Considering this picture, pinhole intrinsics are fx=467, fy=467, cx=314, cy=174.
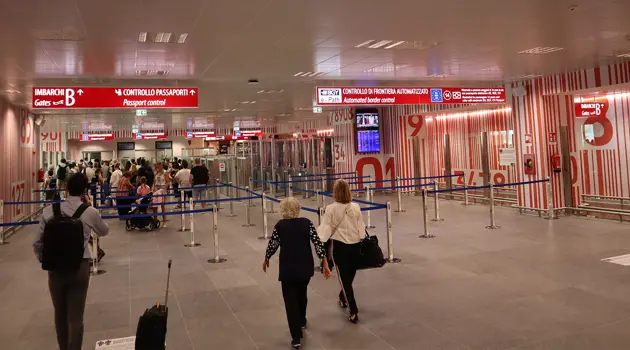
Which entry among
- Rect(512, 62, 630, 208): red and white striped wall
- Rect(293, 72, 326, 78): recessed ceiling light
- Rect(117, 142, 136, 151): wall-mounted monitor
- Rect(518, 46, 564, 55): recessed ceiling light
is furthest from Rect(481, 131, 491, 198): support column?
Rect(117, 142, 136, 151): wall-mounted monitor

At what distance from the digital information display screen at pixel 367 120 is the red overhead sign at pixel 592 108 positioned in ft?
27.7

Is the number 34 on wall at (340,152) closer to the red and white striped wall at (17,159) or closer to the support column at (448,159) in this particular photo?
the support column at (448,159)

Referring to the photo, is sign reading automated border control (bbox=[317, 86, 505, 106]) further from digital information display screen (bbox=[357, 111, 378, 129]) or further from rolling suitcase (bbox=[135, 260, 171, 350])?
digital information display screen (bbox=[357, 111, 378, 129])

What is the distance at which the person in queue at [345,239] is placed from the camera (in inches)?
200

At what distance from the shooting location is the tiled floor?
4.66 meters

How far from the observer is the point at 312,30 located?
271 inches

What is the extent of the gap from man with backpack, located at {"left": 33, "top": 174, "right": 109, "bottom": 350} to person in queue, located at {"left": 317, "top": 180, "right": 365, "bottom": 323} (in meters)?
2.25

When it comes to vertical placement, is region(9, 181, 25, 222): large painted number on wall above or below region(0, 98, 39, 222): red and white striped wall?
below

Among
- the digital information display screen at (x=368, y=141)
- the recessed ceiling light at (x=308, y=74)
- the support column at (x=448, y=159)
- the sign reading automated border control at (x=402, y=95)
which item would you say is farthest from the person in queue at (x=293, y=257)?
the digital information display screen at (x=368, y=141)

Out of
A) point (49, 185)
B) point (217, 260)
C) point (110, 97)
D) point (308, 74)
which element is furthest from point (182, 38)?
point (49, 185)

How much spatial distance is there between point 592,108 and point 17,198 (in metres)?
16.1

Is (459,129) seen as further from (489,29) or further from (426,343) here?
(426,343)

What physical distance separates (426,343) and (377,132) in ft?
52.0

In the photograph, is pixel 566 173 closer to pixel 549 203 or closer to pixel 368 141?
pixel 549 203
